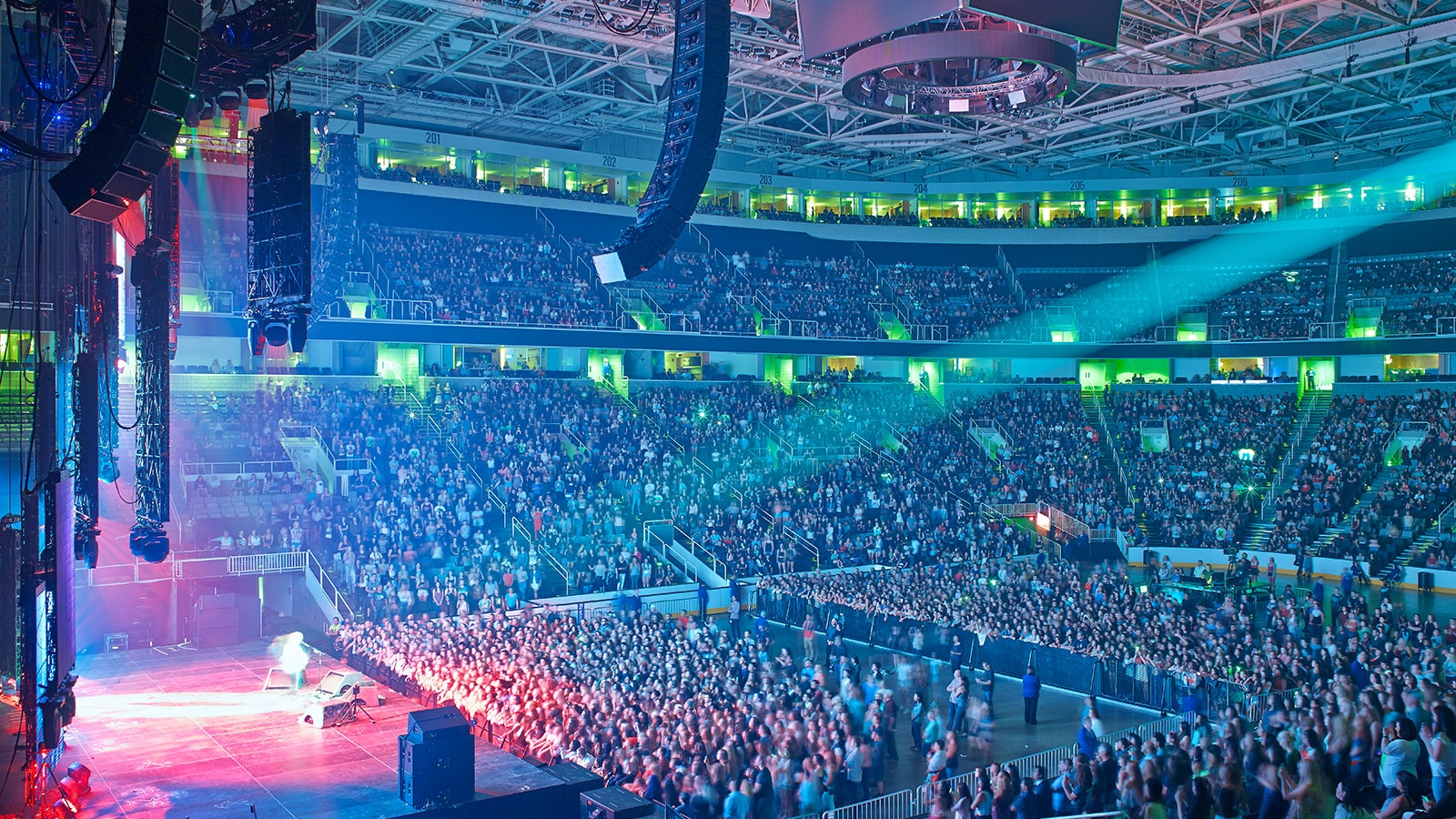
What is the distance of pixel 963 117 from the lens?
1339 inches

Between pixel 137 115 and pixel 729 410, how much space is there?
28.1 m

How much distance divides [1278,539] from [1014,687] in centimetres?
1469

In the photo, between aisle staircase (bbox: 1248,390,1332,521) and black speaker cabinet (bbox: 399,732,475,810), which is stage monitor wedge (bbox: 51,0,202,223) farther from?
aisle staircase (bbox: 1248,390,1332,521)

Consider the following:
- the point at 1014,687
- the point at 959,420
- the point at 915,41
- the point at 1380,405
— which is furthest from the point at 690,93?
the point at 1380,405

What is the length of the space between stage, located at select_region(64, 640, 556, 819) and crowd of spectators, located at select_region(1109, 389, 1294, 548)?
2352cm

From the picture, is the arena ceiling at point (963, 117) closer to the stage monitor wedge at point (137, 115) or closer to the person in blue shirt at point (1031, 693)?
the person in blue shirt at point (1031, 693)

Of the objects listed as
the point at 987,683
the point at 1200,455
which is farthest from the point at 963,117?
the point at 987,683

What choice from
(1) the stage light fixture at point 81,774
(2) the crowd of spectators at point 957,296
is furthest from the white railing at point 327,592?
(2) the crowd of spectators at point 957,296

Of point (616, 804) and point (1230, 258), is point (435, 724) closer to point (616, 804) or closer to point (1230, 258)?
point (616, 804)

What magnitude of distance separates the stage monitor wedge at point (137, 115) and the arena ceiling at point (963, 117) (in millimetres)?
14929

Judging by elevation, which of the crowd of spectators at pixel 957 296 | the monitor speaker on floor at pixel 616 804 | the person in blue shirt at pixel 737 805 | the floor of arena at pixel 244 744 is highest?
the crowd of spectators at pixel 957 296

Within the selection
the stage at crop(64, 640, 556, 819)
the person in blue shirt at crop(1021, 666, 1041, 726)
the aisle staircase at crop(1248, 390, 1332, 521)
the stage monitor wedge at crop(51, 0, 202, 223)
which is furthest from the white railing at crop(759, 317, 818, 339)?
the stage monitor wedge at crop(51, 0, 202, 223)

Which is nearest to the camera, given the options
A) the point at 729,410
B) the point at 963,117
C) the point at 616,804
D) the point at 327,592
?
the point at 616,804

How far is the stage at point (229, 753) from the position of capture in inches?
510
